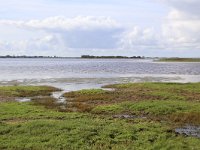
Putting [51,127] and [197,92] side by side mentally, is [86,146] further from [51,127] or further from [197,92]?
[197,92]

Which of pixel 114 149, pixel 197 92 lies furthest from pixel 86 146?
pixel 197 92

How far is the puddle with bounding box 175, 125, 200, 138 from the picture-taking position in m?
19.6

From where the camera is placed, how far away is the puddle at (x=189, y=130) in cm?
1962

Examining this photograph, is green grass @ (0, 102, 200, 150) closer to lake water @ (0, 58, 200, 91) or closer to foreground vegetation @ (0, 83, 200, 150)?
foreground vegetation @ (0, 83, 200, 150)

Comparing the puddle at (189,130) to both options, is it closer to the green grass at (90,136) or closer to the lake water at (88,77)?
the green grass at (90,136)

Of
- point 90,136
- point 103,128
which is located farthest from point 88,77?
point 90,136

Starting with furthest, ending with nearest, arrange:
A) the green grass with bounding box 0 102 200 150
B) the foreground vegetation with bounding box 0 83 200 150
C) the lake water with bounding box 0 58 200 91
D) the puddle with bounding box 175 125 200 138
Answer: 1. the lake water with bounding box 0 58 200 91
2. the puddle with bounding box 175 125 200 138
3. the foreground vegetation with bounding box 0 83 200 150
4. the green grass with bounding box 0 102 200 150

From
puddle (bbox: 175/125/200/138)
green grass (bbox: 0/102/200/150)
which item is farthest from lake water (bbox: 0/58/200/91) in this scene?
green grass (bbox: 0/102/200/150)

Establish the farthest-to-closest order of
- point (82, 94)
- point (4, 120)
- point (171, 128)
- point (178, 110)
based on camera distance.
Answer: point (82, 94) < point (178, 110) < point (4, 120) < point (171, 128)

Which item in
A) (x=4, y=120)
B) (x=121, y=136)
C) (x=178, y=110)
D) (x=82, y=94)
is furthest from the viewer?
(x=82, y=94)

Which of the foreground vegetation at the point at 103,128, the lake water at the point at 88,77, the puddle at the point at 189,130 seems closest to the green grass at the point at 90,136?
the foreground vegetation at the point at 103,128

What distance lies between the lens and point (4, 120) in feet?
74.6

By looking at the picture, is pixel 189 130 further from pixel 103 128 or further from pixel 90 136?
pixel 90 136

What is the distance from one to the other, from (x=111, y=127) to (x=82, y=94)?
2146 cm
